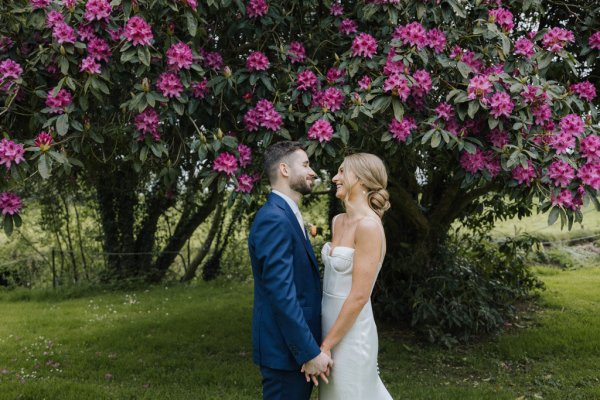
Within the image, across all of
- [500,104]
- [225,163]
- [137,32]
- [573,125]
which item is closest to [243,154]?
[225,163]

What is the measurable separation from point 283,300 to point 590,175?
5.37ft

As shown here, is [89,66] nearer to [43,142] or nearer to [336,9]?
[43,142]

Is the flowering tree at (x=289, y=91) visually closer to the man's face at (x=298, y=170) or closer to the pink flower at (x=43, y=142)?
the pink flower at (x=43, y=142)

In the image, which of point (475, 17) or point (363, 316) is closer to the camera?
point (363, 316)

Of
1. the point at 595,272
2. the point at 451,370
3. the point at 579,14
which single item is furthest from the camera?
the point at 595,272

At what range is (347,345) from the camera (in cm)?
258

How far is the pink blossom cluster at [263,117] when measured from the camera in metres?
3.19

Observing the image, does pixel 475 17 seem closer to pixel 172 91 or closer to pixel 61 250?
pixel 172 91

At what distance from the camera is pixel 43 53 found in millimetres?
3068

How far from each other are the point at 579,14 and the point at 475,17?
3.86 ft

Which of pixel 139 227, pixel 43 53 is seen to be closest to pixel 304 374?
pixel 43 53

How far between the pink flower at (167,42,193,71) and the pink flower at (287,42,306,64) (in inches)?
26.7

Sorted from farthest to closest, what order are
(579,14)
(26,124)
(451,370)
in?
(451,370) < (579,14) < (26,124)

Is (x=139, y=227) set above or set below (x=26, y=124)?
below
